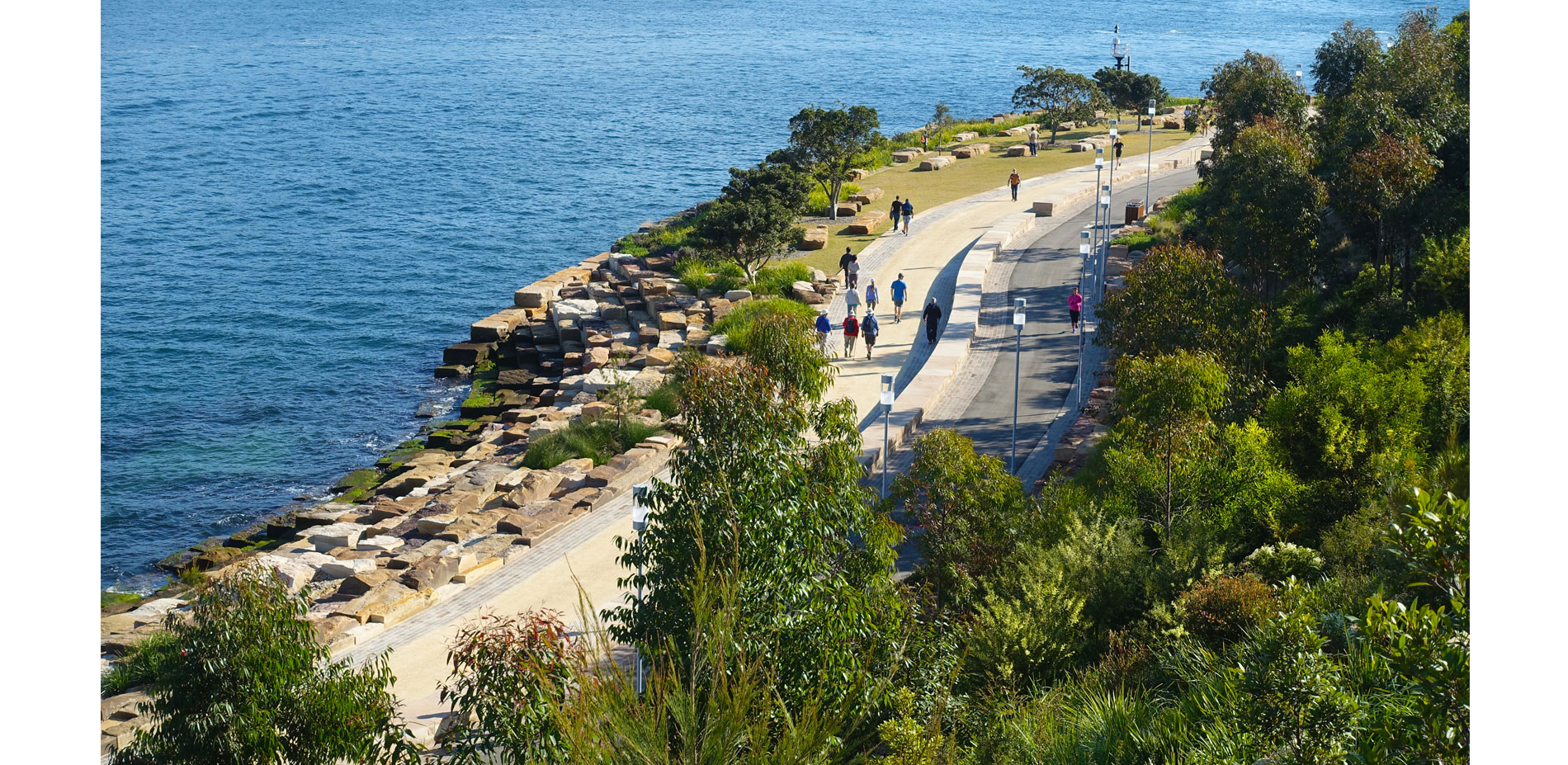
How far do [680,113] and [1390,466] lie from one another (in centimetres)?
7999

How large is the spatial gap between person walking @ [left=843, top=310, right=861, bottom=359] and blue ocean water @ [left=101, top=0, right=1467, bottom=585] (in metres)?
12.7

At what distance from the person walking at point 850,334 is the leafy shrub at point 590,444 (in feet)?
19.7

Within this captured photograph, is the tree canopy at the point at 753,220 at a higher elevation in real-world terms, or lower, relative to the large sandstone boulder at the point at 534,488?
higher

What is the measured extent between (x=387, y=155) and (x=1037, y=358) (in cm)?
5656

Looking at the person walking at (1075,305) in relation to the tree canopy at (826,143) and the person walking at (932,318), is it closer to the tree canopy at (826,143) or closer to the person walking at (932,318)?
the person walking at (932,318)

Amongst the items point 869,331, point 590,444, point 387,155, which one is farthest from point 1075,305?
point 387,155

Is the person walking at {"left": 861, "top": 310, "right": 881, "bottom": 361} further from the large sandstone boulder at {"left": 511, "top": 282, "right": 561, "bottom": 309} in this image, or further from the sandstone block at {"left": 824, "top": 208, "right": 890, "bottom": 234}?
the large sandstone boulder at {"left": 511, "top": 282, "right": 561, "bottom": 309}

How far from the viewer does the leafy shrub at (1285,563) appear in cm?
1592

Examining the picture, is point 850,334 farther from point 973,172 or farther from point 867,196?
point 973,172

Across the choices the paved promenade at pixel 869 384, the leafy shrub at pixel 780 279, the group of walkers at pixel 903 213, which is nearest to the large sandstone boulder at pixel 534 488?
the paved promenade at pixel 869 384

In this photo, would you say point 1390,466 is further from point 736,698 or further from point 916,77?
point 916,77

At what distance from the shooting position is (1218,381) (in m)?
17.7

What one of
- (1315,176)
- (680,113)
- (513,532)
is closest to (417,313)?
(513,532)

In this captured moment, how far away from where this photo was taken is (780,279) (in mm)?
36844
